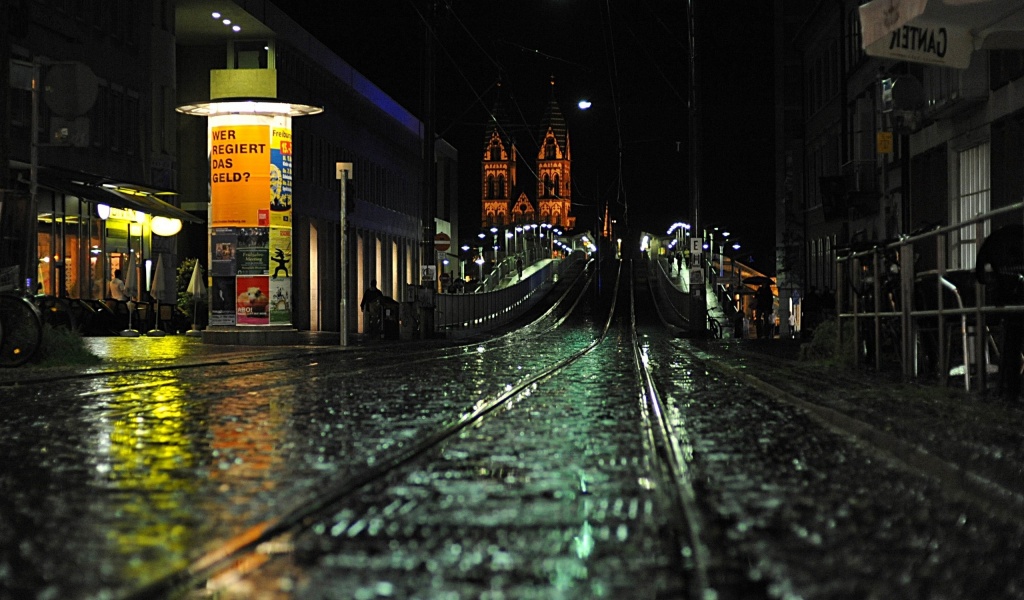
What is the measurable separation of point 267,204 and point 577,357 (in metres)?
9.95

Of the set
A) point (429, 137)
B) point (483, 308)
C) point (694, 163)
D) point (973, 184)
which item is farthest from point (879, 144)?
point (483, 308)

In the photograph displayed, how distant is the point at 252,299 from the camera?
28406 millimetres

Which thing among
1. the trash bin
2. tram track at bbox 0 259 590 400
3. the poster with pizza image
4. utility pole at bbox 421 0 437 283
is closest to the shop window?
tram track at bbox 0 259 590 400

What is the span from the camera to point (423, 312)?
3303 cm

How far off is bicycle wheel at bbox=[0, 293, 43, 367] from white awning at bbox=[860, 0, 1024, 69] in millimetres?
9774

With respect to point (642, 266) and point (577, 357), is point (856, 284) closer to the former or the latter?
point (577, 357)

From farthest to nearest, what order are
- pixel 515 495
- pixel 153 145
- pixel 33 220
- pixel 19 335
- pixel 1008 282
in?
pixel 153 145 → pixel 33 220 → pixel 19 335 → pixel 1008 282 → pixel 515 495

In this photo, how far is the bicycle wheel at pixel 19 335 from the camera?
15258mm

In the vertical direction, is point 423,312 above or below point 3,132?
below

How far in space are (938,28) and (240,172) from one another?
19.8 metres

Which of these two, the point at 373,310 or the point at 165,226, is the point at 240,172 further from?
the point at 165,226

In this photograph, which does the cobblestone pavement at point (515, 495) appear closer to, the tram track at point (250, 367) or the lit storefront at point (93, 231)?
the tram track at point (250, 367)

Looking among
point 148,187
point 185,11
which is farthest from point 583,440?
point 185,11

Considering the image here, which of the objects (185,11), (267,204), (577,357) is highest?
(185,11)
